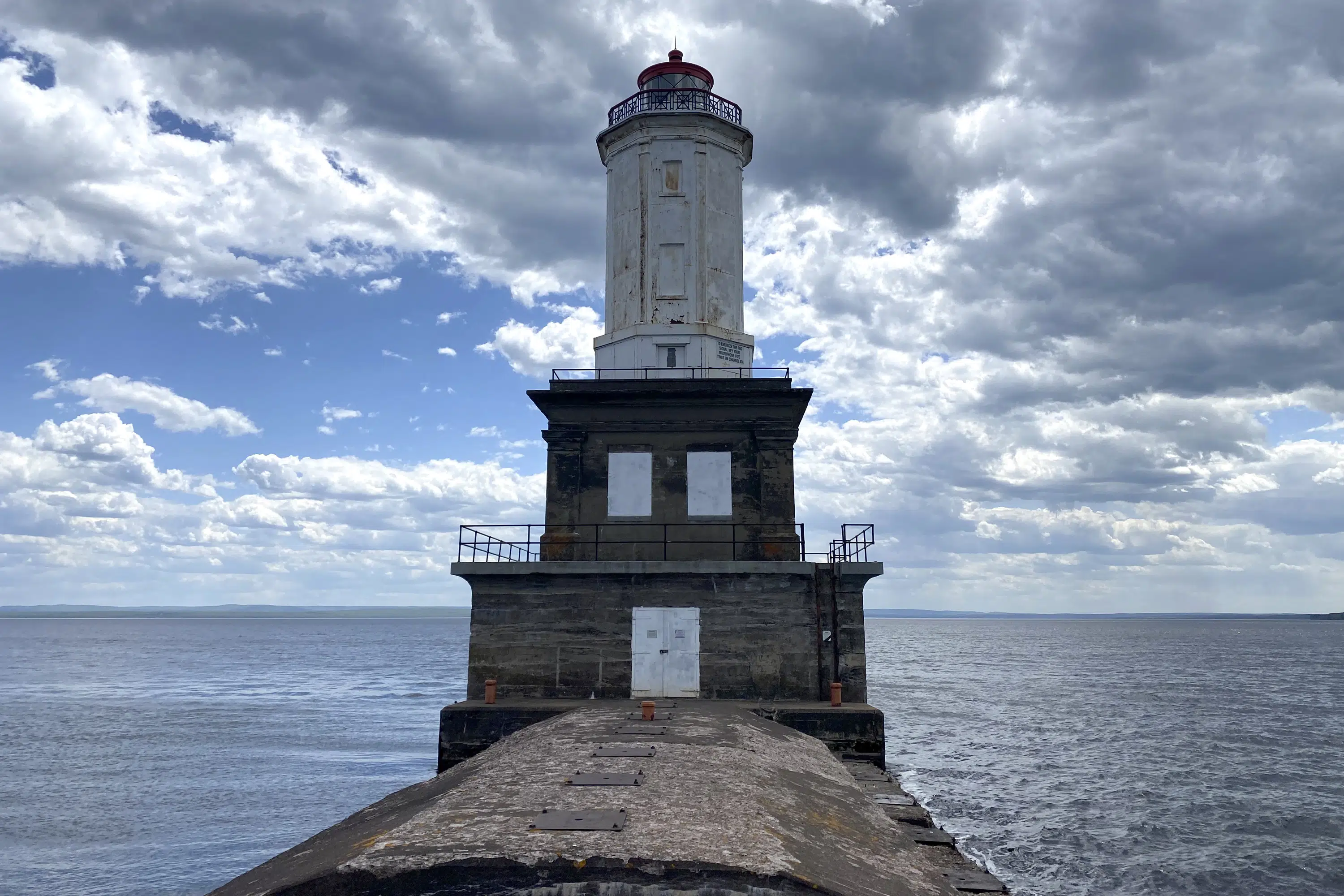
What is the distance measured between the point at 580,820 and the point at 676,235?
1729 centimetres

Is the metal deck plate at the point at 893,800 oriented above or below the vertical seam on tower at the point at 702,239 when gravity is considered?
below

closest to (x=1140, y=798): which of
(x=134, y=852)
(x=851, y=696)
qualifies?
(x=851, y=696)

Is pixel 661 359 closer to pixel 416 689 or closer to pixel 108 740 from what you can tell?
pixel 108 740

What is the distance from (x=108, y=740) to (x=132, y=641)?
13111cm

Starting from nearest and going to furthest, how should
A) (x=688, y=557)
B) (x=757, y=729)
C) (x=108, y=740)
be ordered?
(x=757, y=729) < (x=688, y=557) < (x=108, y=740)

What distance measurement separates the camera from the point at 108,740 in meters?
35.0

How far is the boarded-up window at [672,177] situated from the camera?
23.7 meters

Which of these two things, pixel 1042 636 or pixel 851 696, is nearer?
pixel 851 696

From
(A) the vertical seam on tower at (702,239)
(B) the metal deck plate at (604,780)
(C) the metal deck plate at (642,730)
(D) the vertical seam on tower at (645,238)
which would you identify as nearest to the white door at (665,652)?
(C) the metal deck plate at (642,730)

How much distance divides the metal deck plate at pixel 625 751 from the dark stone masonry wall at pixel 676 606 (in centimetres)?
684

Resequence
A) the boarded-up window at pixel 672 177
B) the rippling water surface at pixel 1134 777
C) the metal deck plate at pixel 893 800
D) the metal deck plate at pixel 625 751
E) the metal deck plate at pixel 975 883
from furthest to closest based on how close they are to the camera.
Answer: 1. the boarded-up window at pixel 672 177
2. the rippling water surface at pixel 1134 777
3. the metal deck plate at pixel 893 800
4. the metal deck plate at pixel 625 751
5. the metal deck plate at pixel 975 883

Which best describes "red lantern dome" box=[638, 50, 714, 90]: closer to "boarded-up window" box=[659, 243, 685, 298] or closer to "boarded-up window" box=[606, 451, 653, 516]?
"boarded-up window" box=[659, 243, 685, 298]

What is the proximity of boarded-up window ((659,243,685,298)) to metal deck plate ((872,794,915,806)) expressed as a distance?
1345 centimetres

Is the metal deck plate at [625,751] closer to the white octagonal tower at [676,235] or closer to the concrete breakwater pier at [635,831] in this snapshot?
the concrete breakwater pier at [635,831]
